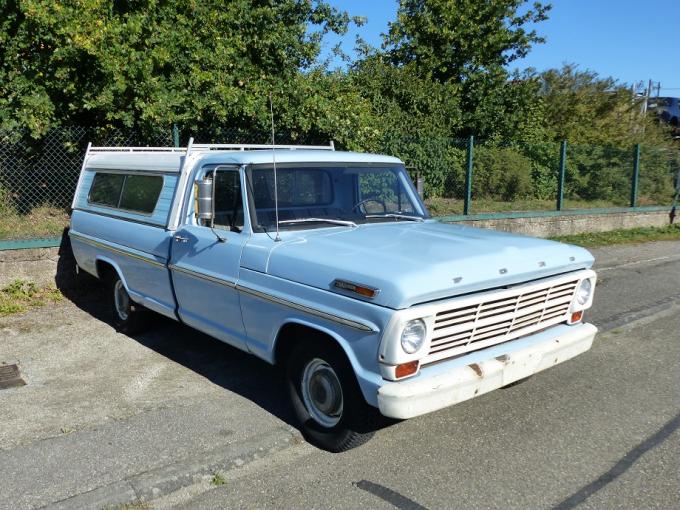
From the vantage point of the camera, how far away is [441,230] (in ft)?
15.8

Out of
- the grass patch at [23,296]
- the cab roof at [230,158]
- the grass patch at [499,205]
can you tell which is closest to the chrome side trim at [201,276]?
the cab roof at [230,158]

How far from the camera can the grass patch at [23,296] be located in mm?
7086

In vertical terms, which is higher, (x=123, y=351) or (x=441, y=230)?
(x=441, y=230)

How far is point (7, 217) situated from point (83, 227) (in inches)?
76.8

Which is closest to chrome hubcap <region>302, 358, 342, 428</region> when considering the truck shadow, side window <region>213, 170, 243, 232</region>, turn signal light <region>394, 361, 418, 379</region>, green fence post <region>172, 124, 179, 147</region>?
the truck shadow

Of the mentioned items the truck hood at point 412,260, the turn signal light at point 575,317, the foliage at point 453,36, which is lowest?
the turn signal light at point 575,317

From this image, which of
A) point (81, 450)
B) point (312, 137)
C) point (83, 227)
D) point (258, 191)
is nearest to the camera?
point (81, 450)

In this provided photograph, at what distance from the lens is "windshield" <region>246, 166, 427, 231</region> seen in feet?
14.9

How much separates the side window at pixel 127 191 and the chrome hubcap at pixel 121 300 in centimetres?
86

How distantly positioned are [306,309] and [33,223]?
5.76 m

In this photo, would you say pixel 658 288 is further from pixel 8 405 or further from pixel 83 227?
pixel 8 405

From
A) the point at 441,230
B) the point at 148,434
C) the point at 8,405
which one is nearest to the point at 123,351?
the point at 8,405

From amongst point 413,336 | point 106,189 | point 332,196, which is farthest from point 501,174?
point 413,336

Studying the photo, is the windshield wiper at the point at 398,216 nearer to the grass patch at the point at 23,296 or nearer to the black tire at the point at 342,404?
the black tire at the point at 342,404
